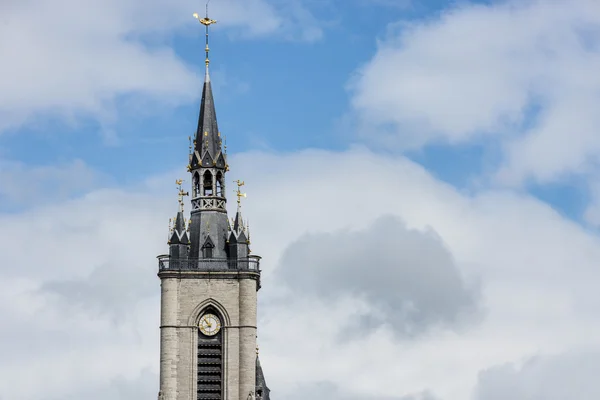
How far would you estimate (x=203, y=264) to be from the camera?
433 feet

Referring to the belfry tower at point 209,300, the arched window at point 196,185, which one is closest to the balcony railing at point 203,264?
the belfry tower at point 209,300

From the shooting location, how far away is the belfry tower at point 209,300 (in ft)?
426

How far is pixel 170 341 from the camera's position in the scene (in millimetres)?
130250

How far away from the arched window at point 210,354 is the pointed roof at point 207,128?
38.3 ft

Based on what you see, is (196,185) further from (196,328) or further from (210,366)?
(210,366)

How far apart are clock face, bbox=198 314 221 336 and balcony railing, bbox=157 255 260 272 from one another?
3325 mm

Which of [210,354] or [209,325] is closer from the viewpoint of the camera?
[210,354]

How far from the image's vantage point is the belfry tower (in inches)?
5108

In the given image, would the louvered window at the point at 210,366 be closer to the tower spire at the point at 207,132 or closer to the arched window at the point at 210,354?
the arched window at the point at 210,354

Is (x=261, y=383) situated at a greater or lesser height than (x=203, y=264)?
lesser

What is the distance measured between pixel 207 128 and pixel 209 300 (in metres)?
13.1

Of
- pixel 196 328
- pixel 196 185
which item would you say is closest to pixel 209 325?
pixel 196 328

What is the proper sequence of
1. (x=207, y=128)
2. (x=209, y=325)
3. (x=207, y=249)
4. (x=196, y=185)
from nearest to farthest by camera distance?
(x=209, y=325) < (x=207, y=249) < (x=196, y=185) < (x=207, y=128)

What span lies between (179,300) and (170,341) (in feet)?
9.89
